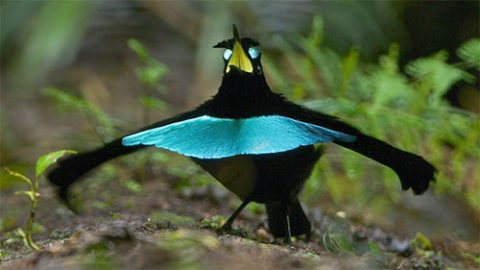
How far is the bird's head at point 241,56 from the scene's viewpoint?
3.02 meters

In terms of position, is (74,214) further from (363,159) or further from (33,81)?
(33,81)

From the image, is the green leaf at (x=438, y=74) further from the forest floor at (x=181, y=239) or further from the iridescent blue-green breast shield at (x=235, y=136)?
the iridescent blue-green breast shield at (x=235, y=136)

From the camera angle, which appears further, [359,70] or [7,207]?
[359,70]

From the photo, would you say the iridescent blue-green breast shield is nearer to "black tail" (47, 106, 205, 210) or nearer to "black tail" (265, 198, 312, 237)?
"black tail" (47, 106, 205, 210)

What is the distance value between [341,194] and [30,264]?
2.84 metres

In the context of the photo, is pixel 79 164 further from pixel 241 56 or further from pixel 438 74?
pixel 438 74

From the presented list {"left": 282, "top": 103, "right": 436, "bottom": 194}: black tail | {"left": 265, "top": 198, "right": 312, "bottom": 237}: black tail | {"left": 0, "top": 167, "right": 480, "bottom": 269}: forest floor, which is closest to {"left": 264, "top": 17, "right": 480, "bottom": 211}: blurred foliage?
{"left": 0, "top": 167, "right": 480, "bottom": 269}: forest floor

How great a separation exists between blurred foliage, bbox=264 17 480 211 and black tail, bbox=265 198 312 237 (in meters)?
0.92

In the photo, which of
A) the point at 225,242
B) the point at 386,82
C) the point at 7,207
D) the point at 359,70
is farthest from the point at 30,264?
the point at 359,70

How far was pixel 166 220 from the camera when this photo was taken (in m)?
3.36

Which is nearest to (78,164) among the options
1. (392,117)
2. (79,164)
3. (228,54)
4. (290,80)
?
(79,164)

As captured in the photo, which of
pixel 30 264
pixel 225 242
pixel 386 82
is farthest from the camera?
pixel 386 82

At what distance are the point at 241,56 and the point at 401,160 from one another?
608mm

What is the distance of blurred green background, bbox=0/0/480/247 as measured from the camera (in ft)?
15.9
